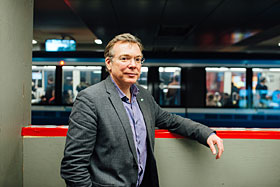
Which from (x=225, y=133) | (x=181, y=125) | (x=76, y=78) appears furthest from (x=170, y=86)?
(x=181, y=125)

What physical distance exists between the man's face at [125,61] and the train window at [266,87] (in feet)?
21.3

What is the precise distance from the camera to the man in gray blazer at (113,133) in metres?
1.21

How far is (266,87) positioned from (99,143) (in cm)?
690

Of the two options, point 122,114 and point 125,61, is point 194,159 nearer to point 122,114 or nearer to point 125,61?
point 122,114

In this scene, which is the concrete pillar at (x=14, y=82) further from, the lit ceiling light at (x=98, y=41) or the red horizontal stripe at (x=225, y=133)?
the lit ceiling light at (x=98, y=41)

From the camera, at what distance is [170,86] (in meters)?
6.91

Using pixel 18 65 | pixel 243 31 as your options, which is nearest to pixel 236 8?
pixel 243 31

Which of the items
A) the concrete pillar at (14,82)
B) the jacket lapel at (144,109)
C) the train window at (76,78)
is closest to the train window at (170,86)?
the train window at (76,78)

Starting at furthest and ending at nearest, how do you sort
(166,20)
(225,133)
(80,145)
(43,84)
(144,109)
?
(43,84) → (166,20) → (225,133) → (144,109) → (80,145)

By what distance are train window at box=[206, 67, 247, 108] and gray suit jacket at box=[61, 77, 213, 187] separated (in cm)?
598

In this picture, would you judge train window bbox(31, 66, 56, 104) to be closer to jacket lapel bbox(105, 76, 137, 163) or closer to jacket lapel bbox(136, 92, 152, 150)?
jacket lapel bbox(136, 92, 152, 150)

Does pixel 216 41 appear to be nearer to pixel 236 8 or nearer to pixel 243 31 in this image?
pixel 243 31

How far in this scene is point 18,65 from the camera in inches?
71.5

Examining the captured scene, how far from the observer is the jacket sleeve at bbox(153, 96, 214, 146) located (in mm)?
1608
